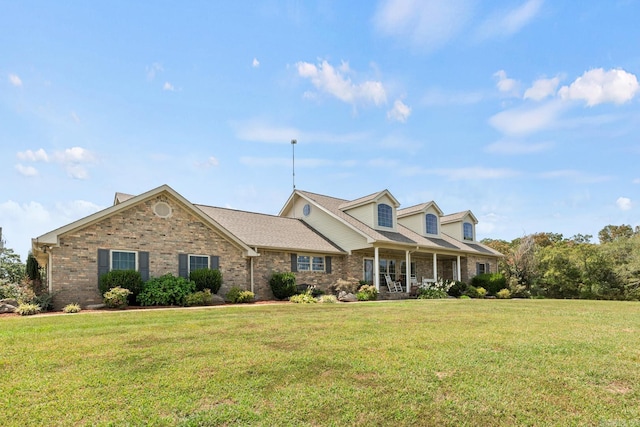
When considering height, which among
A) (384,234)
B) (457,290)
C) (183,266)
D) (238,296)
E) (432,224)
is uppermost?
(432,224)

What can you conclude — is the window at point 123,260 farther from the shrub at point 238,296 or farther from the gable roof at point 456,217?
the gable roof at point 456,217

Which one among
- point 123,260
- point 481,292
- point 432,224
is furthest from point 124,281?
point 481,292

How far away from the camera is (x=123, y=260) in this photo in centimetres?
1540

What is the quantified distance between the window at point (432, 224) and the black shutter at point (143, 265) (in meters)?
17.5

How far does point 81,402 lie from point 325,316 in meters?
6.83

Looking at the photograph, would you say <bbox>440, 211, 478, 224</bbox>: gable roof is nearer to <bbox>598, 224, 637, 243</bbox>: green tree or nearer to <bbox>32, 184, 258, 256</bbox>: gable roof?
<bbox>32, 184, 258, 256</bbox>: gable roof

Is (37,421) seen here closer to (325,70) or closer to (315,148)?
(325,70)

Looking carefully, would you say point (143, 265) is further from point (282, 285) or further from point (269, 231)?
point (269, 231)

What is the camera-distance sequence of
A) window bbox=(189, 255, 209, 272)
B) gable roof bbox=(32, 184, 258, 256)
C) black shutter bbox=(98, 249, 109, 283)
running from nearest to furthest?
gable roof bbox=(32, 184, 258, 256) < black shutter bbox=(98, 249, 109, 283) < window bbox=(189, 255, 209, 272)

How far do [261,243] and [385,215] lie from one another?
27.8 feet

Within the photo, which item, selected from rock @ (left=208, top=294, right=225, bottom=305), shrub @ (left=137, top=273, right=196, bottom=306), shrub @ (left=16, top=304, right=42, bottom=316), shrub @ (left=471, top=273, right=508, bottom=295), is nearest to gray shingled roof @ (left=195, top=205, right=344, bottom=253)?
rock @ (left=208, top=294, right=225, bottom=305)

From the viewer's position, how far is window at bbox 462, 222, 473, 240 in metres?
29.3

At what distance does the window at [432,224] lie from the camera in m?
27.0

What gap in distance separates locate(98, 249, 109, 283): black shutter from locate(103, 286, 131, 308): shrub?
1.22 metres
